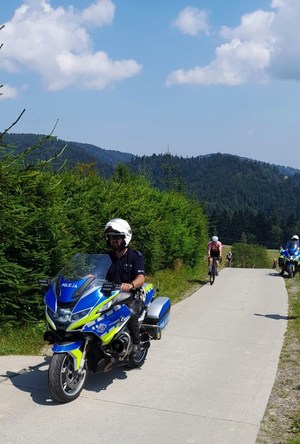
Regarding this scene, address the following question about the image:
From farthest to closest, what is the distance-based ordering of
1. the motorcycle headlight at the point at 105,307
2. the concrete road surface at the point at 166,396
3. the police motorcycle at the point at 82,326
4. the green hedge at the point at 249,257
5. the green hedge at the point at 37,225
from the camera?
the green hedge at the point at 249,257 < the green hedge at the point at 37,225 < the motorcycle headlight at the point at 105,307 < the police motorcycle at the point at 82,326 < the concrete road surface at the point at 166,396

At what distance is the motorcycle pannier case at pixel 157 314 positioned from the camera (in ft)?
20.0

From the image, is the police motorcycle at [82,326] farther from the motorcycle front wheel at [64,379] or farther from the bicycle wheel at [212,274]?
the bicycle wheel at [212,274]

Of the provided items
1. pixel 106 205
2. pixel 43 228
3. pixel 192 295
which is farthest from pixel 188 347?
pixel 192 295

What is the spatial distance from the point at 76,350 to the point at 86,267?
3.34 feet

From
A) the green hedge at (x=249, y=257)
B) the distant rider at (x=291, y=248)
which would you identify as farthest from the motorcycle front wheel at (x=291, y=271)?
the green hedge at (x=249, y=257)

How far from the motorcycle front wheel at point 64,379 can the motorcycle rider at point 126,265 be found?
82 centimetres

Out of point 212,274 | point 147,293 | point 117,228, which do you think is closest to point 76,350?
point 117,228

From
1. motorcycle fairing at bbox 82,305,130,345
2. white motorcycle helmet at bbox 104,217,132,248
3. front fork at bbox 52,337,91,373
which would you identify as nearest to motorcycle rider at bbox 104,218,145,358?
white motorcycle helmet at bbox 104,217,132,248

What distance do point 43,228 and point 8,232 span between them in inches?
29.6

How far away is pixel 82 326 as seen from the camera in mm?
4668

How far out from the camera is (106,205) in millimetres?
10867

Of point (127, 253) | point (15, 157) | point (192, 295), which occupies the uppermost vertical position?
point (15, 157)

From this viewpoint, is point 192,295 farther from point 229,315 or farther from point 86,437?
point 86,437

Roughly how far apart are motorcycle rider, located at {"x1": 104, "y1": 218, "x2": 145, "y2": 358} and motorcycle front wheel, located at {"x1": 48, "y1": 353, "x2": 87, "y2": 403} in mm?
817
